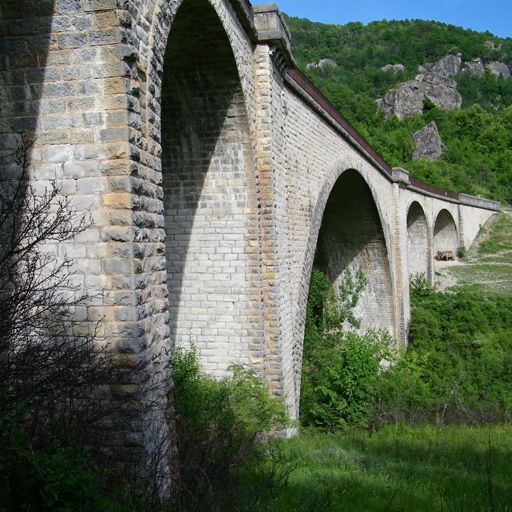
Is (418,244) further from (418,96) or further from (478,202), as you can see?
(418,96)

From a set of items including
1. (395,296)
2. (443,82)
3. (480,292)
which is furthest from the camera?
(443,82)

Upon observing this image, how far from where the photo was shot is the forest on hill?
53.3 meters

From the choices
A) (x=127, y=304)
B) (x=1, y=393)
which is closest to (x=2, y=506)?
(x=1, y=393)

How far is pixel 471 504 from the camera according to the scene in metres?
4.45

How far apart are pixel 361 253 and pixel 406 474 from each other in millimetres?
13118

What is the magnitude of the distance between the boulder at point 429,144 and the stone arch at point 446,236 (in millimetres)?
24625

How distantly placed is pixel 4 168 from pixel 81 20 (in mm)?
1178

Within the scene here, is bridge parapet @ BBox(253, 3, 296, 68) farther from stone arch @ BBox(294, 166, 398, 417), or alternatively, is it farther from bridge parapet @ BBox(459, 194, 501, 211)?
bridge parapet @ BBox(459, 194, 501, 211)

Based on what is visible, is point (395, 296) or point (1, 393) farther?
point (395, 296)

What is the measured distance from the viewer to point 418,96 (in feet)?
240

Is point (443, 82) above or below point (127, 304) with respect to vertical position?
above

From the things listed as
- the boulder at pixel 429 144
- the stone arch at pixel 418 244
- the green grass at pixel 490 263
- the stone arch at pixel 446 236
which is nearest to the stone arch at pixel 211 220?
Answer: the stone arch at pixel 418 244

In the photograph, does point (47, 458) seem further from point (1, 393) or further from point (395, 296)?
point (395, 296)

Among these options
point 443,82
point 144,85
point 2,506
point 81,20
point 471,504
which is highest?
point 443,82
